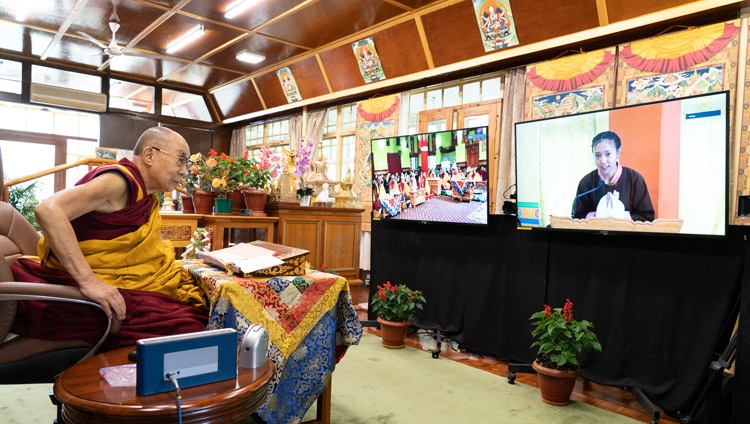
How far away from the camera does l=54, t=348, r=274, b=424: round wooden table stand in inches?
37.6

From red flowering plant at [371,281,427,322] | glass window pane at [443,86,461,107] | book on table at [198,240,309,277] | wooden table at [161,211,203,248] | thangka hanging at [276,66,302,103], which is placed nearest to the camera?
book on table at [198,240,309,277]

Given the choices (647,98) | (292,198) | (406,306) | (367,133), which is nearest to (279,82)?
(367,133)

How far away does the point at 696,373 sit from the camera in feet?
8.38

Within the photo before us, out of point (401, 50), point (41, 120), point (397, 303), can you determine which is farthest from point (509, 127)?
point (41, 120)

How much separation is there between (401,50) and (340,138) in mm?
1782

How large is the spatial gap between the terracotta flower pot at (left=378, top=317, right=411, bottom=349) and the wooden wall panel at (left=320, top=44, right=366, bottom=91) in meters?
2.89

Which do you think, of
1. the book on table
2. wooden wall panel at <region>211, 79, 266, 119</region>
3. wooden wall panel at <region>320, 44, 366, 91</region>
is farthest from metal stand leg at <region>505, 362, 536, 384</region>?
wooden wall panel at <region>211, 79, 266, 119</region>

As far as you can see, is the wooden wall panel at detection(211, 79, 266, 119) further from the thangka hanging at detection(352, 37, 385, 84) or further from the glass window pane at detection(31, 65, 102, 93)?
the thangka hanging at detection(352, 37, 385, 84)

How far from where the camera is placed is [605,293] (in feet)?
9.92

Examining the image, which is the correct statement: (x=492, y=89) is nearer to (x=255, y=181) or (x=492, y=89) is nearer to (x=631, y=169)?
(x=631, y=169)

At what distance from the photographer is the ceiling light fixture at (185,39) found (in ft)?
17.7

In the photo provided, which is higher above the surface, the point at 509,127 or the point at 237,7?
the point at 237,7

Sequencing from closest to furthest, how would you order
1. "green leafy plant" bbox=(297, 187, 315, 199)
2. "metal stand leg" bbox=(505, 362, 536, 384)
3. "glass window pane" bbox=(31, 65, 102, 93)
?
"metal stand leg" bbox=(505, 362, 536, 384)
"green leafy plant" bbox=(297, 187, 315, 199)
"glass window pane" bbox=(31, 65, 102, 93)

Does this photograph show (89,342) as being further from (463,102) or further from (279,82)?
(279,82)
